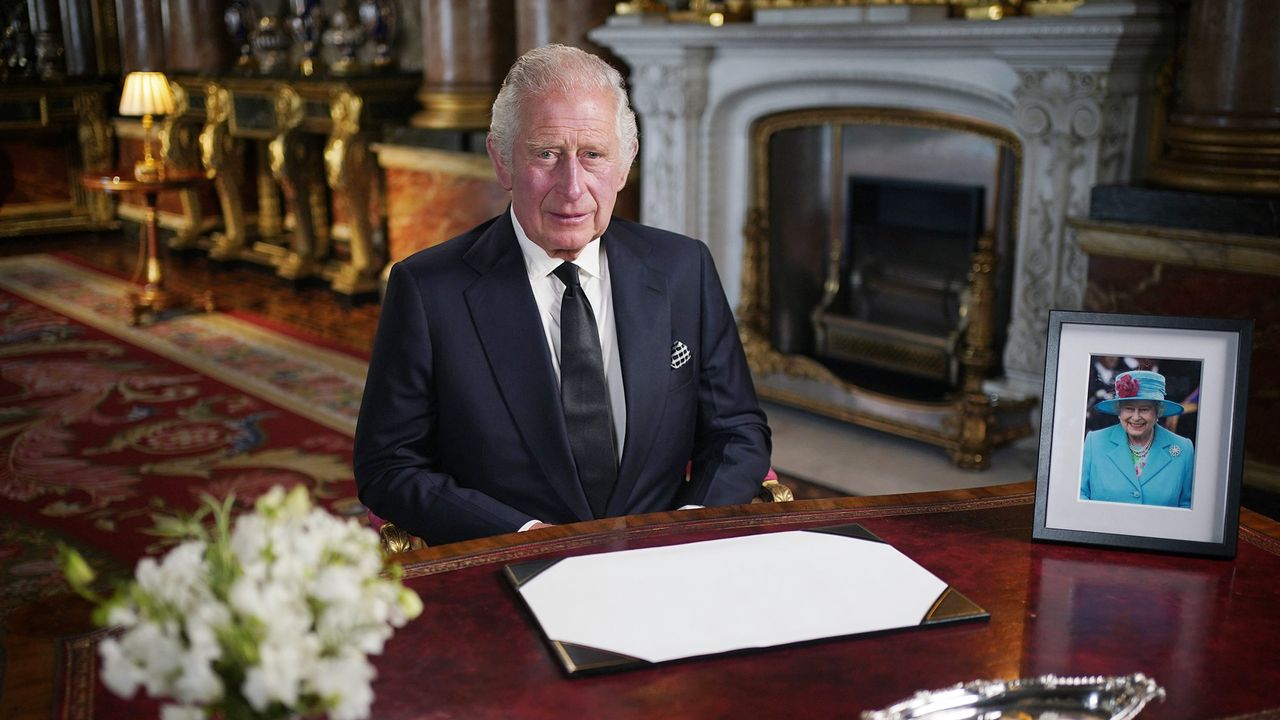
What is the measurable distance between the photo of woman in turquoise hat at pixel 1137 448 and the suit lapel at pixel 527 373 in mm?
783

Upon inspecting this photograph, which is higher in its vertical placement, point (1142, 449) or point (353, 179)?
point (1142, 449)

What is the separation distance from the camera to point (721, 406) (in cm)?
206

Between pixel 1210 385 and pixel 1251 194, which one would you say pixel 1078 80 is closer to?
pixel 1251 194

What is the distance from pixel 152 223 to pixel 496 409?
5.73 meters

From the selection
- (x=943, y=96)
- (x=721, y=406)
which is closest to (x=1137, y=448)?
(x=721, y=406)

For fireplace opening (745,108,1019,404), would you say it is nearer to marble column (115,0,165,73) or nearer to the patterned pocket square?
the patterned pocket square

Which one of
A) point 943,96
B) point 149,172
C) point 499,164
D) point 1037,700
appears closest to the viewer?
point 1037,700

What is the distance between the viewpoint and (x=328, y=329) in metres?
6.62

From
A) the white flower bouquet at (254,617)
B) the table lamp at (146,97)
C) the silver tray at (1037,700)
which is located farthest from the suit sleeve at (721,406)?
the table lamp at (146,97)

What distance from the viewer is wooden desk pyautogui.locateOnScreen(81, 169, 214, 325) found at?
6.64 meters

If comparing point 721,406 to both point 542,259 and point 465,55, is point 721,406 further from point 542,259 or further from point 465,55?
point 465,55

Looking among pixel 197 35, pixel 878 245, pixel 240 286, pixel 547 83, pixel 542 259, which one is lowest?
pixel 240 286

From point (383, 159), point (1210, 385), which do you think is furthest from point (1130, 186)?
point (383, 159)

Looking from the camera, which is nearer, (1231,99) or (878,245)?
(1231,99)
